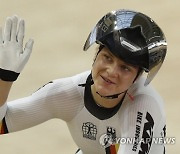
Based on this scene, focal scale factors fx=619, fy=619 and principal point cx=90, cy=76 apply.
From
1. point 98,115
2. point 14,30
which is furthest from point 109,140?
point 14,30

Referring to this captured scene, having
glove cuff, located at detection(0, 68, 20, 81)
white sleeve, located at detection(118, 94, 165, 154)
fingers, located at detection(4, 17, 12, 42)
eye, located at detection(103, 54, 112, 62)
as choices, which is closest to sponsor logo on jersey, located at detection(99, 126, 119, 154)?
white sleeve, located at detection(118, 94, 165, 154)

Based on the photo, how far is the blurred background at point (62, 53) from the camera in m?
4.29

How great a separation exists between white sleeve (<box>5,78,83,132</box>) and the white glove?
0.26 metres

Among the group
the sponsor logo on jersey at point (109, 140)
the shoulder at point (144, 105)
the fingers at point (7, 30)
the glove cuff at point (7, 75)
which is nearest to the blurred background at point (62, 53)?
the sponsor logo on jersey at point (109, 140)

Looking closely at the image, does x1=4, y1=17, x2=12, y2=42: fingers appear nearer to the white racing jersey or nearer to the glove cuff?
the glove cuff

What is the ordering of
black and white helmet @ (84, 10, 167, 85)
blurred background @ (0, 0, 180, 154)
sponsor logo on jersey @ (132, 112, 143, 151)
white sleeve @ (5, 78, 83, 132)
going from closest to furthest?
black and white helmet @ (84, 10, 167, 85) → sponsor logo on jersey @ (132, 112, 143, 151) → white sleeve @ (5, 78, 83, 132) → blurred background @ (0, 0, 180, 154)

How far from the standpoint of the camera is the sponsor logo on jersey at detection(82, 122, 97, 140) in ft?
9.12

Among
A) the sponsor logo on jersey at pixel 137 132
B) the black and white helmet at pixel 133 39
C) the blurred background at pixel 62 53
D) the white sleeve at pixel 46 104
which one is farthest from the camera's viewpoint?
the blurred background at pixel 62 53

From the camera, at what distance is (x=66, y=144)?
4227 millimetres

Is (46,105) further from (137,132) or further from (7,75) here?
(137,132)

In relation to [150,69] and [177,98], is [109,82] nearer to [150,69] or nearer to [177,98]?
[150,69]

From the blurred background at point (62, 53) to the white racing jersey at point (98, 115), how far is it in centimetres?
138

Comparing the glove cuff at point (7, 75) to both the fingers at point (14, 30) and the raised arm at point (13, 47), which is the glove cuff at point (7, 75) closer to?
the raised arm at point (13, 47)

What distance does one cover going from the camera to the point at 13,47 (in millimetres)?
2539
